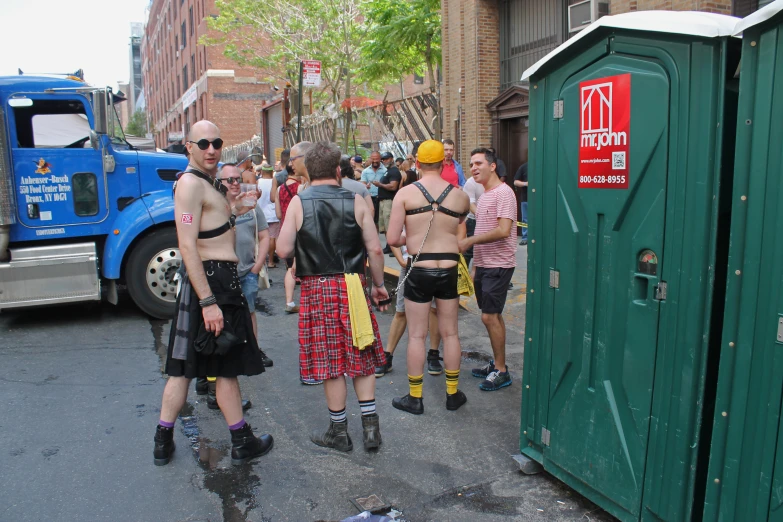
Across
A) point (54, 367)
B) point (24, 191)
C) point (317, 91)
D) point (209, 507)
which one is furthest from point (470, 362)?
point (317, 91)

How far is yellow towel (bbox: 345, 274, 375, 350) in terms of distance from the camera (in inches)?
155

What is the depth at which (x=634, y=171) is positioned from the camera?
2.82 meters

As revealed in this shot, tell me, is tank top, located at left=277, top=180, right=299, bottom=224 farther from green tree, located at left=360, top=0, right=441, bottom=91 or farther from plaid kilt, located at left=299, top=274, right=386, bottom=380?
green tree, located at left=360, top=0, right=441, bottom=91

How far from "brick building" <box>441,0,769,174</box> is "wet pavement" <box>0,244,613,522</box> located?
793 centimetres

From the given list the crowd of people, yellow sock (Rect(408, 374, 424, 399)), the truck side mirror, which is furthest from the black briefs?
the truck side mirror

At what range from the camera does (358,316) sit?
395 cm

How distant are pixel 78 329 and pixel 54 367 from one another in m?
1.43

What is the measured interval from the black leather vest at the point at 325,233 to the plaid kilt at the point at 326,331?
0.08 meters

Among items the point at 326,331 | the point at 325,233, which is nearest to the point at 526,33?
the point at 325,233

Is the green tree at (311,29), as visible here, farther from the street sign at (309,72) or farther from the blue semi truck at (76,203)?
the blue semi truck at (76,203)

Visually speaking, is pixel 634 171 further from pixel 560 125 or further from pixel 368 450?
pixel 368 450

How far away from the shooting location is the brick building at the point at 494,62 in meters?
12.3

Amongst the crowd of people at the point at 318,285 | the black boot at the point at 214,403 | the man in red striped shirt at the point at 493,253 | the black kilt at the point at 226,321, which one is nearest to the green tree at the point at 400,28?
the man in red striped shirt at the point at 493,253

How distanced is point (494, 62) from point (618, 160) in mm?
11316
